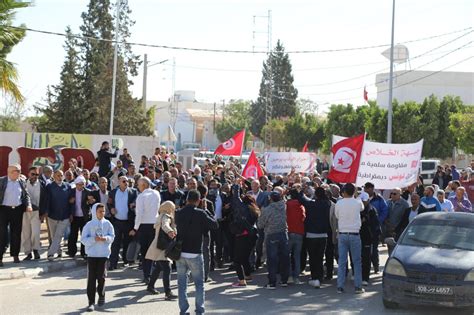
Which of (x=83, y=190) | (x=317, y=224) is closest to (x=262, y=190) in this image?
(x=317, y=224)

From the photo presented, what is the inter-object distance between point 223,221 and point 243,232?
2155 mm

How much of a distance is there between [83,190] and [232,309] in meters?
5.76

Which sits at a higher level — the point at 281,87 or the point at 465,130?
the point at 281,87

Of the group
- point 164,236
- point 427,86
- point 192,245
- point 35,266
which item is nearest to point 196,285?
point 192,245

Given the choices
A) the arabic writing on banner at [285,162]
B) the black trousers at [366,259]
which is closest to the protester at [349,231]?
the black trousers at [366,259]

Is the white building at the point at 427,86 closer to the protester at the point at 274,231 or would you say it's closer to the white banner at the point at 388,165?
the white banner at the point at 388,165

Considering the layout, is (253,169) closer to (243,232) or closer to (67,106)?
(243,232)

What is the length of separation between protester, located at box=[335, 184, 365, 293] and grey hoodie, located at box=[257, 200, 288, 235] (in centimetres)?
101

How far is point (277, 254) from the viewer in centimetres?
1401

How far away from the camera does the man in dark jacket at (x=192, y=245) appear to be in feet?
33.7

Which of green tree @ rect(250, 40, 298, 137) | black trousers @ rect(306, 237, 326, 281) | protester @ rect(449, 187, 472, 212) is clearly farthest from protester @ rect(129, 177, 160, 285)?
green tree @ rect(250, 40, 298, 137)

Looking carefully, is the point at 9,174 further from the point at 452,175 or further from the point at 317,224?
the point at 452,175

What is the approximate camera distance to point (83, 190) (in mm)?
16047

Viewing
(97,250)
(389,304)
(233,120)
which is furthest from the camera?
(233,120)
